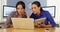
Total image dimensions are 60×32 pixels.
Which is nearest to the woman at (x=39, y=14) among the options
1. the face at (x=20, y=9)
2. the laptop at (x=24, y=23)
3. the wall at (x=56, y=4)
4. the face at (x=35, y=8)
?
the face at (x=35, y=8)

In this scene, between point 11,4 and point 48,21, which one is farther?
point 11,4

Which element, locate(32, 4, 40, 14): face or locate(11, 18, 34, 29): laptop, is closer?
locate(11, 18, 34, 29): laptop

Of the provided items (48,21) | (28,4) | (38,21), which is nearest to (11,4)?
(28,4)

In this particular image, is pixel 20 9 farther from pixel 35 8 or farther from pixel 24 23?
pixel 24 23

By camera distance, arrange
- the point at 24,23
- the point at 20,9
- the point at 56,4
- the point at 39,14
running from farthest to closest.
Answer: the point at 56,4 → the point at 39,14 → the point at 20,9 → the point at 24,23

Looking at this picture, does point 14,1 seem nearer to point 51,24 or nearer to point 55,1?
point 55,1

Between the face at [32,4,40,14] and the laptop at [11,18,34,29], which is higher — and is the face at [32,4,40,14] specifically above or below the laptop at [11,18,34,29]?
above

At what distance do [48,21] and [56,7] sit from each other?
1.47 meters

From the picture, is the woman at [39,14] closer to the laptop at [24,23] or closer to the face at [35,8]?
the face at [35,8]

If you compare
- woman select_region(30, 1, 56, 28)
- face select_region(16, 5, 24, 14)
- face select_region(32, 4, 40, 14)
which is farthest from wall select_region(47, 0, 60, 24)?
face select_region(16, 5, 24, 14)

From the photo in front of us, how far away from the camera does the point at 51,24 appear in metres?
2.79

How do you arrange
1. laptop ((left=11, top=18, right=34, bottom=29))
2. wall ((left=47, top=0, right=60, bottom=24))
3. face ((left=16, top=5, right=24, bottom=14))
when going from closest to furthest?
laptop ((left=11, top=18, right=34, bottom=29)), face ((left=16, top=5, right=24, bottom=14)), wall ((left=47, top=0, right=60, bottom=24))

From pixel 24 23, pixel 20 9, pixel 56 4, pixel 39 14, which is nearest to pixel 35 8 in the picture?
pixel 39 14

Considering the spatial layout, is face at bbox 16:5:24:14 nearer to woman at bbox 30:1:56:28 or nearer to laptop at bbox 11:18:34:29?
woman at bbox 30:1:56:28
